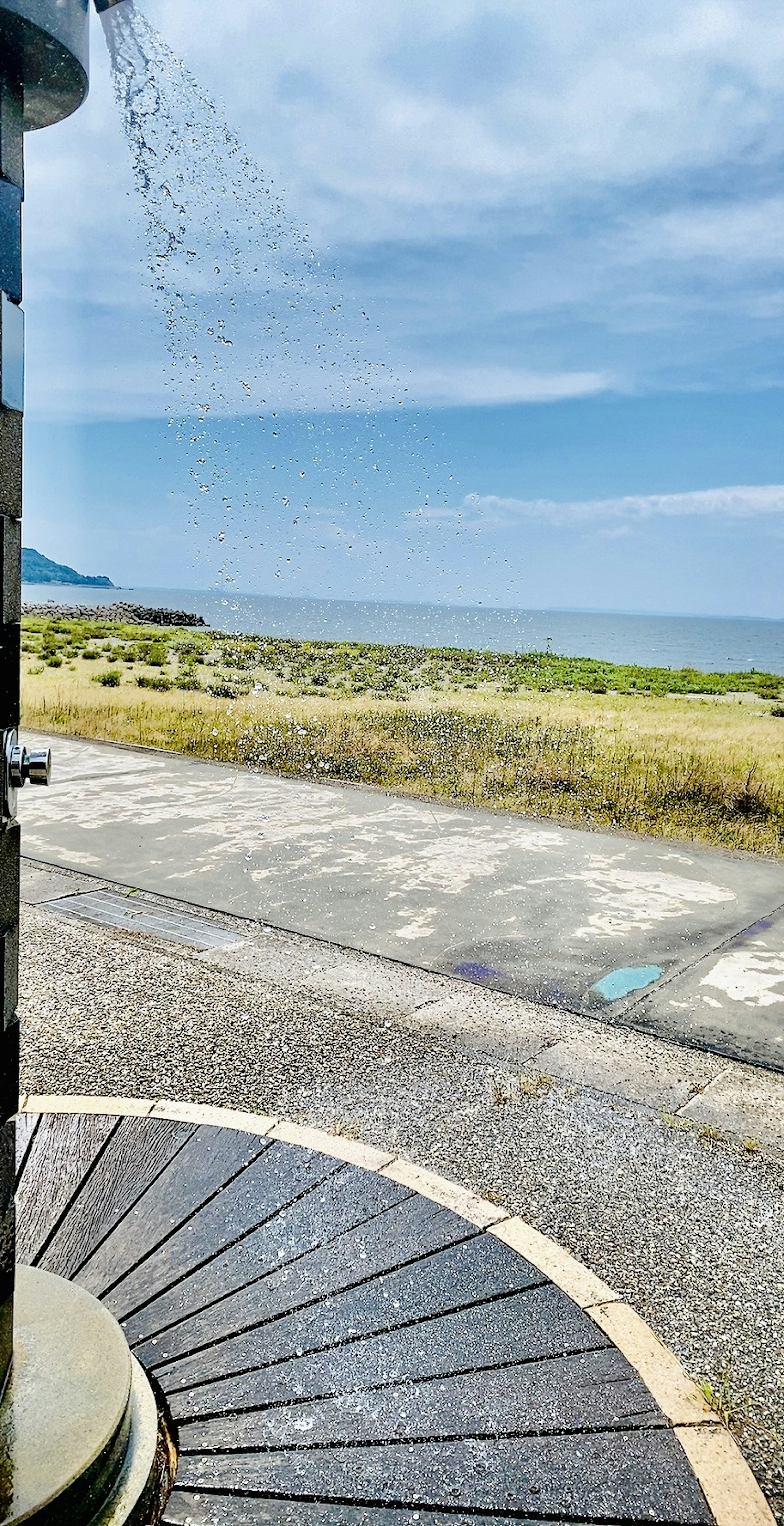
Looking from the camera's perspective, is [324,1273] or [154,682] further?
[154,682]

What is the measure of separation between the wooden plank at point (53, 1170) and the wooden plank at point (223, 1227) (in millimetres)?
235

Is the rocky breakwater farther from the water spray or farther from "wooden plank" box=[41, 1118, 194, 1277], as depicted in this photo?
the water spray

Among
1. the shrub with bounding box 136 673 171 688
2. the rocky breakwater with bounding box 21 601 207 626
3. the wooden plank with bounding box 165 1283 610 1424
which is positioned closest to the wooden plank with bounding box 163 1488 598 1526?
the wooden plank with bounding box 165 1283 610 1424

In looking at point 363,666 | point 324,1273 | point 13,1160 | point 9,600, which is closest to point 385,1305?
point 324,1273

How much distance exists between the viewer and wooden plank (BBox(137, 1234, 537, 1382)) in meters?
1.79

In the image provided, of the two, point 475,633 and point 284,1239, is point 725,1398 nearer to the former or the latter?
point 284,1239

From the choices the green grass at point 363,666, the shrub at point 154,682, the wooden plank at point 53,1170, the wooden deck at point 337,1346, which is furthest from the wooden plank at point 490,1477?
the shrub at point 154,682

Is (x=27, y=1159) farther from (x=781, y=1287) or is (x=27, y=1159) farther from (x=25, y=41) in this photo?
(x=25, y=41)

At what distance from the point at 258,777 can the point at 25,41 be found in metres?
8.65

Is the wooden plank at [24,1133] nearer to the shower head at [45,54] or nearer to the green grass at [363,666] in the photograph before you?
the shower head at [45,54]

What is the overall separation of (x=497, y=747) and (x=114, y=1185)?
12411 millimetres

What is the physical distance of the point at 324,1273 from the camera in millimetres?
2037

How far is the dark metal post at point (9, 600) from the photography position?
4.41 ft

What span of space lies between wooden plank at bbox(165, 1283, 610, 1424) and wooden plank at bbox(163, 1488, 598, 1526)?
159 mm
